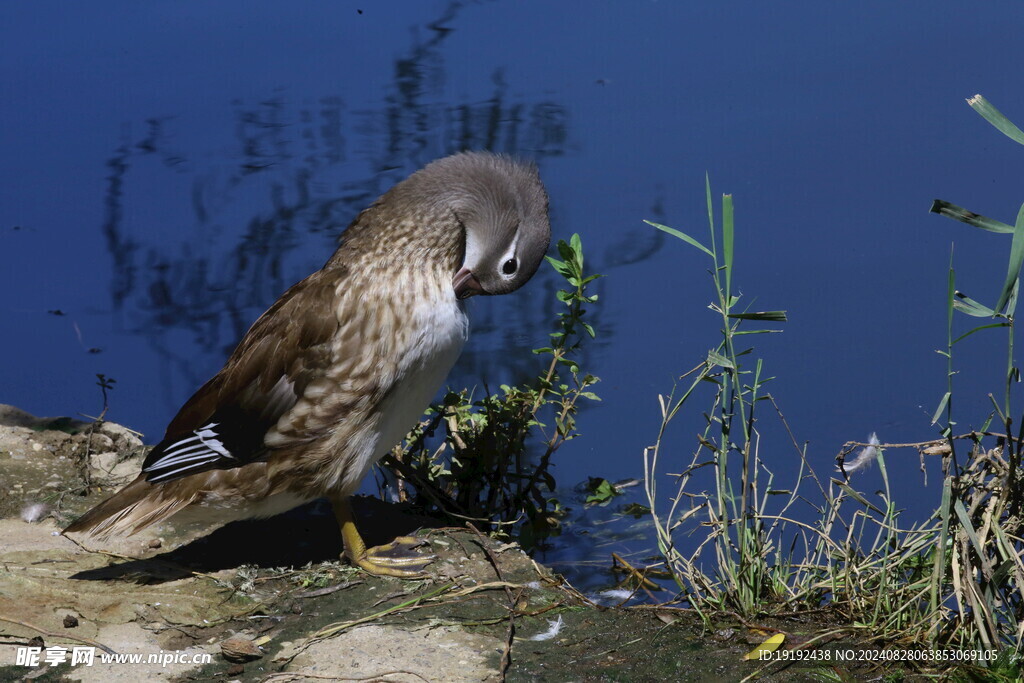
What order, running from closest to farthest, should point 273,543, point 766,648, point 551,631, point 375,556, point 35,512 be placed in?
point 766,648
point 551,631
point 375,556
point 273,543
point 35,512

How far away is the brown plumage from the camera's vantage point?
3.32 metres

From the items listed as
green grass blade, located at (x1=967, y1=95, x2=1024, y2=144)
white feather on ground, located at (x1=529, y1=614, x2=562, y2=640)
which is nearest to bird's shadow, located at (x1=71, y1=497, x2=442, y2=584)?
white feather on ground, located at (x1=529, y1=614, x2=562, y2=640)

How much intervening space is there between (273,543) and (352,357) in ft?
2.97

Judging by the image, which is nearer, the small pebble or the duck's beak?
the duck's beak

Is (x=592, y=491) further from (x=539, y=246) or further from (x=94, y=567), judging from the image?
(x=94, y=567)

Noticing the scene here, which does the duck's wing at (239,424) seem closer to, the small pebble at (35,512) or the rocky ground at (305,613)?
the rocky ground at (305,613)

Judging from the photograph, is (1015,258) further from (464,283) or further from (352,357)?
(352,357)

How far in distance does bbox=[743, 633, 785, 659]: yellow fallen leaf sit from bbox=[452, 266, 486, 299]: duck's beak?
56.4 inches

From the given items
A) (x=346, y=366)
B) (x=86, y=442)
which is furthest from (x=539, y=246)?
(x=86, y=442)

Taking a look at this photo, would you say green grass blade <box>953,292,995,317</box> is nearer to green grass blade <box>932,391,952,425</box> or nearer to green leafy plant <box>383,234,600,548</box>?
green grass blade <box>932,391,952,425</box>

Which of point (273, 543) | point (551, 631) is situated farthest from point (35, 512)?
point (551, 631)

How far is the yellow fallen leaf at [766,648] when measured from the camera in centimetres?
278

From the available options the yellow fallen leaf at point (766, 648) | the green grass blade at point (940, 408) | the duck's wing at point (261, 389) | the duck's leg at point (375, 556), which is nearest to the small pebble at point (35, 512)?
the duck's wing at point (261, 389)

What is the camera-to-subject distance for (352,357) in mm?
3311
